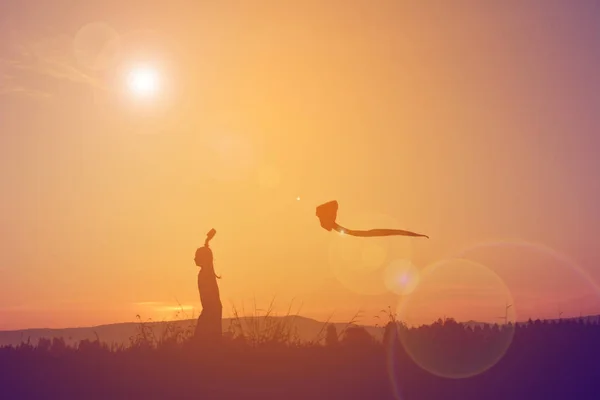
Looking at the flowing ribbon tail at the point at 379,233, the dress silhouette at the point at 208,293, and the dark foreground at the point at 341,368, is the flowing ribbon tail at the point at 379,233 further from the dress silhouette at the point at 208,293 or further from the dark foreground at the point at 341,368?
the dress silhouette at the point at 208,293

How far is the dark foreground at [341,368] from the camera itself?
37.4ft

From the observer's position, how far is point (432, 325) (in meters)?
17.2

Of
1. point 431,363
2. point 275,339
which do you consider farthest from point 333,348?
point 431,363

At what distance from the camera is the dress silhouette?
18.8m

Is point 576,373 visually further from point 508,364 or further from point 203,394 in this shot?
point 203,394

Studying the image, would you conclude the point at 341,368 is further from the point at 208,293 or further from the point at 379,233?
the point at 208,293

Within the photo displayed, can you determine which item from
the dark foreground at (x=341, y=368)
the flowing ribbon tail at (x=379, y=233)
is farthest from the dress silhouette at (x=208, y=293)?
the flowing ribbon tail at (x=379, y=233)

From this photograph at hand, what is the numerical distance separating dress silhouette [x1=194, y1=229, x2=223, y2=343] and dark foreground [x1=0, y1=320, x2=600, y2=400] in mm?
2431

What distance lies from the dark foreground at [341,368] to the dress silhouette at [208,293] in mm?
2431

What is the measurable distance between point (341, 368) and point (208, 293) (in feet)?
25.6

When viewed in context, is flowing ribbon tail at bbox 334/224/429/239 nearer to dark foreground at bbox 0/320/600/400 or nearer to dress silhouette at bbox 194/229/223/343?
dark foreground at bbox 0/320/600/400

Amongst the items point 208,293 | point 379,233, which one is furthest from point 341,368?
point 208,293

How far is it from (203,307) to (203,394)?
315 inches

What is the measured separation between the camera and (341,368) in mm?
13039
